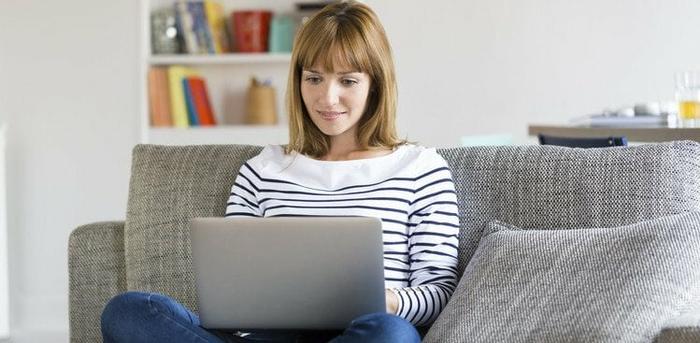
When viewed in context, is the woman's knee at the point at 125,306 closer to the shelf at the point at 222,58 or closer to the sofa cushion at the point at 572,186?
the sofa cushion at the point at 572,186

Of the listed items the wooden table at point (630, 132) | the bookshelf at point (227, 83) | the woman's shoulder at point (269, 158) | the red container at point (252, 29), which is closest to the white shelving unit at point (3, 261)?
the bookshelf at point (227, 83)

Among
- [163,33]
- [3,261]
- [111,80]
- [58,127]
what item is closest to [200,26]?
[163,33]

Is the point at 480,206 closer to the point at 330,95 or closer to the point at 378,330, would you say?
the point at 330,95

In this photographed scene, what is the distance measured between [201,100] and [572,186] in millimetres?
3064

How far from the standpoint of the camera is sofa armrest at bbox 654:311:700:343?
6.07 ft

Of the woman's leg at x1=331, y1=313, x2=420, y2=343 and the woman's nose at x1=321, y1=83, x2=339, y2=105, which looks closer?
the woman's leg at x1=331, y1=313, x2=420, y2=343

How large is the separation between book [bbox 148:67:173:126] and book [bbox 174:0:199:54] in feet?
0.51

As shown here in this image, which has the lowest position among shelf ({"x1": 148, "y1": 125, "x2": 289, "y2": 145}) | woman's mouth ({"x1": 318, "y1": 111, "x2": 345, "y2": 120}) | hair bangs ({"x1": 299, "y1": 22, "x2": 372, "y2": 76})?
shelf ({"x1": 148, "y1": 125, "x2": 289, "y2": 145})

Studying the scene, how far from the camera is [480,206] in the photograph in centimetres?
248

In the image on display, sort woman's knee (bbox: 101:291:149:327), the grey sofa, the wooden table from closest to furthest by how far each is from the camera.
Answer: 1. the grey sofa
2. woman's knee (bbox: 101:291:149:327)
3. the wooden table

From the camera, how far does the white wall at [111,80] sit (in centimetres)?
507

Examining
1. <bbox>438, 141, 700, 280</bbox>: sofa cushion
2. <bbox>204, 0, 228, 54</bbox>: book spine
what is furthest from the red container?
<bbox>438, 141, 700, 280</bbox>: sofa cushion

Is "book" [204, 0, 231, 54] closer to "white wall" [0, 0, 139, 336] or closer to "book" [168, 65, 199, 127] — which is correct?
"book" [168, 65, 199, 127]

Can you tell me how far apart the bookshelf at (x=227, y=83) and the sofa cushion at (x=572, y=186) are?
268cm
